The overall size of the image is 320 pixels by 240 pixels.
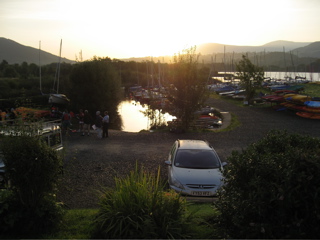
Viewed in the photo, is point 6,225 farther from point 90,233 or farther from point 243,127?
point 243,127

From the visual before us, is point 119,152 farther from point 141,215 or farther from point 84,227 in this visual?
point 141,215

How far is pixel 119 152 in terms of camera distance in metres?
15.8

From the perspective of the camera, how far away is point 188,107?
22.0m

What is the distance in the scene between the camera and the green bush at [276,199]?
4070 mm

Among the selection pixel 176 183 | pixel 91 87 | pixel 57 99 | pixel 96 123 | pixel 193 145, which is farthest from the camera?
pixel 91 87

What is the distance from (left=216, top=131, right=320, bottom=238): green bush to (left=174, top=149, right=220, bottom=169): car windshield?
4.91 meters

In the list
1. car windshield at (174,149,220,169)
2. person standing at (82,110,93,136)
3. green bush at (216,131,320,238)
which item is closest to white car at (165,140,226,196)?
car windshield at (174,149,220,169)

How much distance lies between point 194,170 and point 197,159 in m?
0.71


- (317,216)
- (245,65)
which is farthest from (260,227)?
(245,65)

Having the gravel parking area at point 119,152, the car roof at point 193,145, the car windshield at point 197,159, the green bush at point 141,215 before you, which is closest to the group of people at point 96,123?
the gravel parking area at point 119,152

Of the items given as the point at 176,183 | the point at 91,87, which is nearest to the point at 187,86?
the point at 176,183

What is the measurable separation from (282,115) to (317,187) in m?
28.1

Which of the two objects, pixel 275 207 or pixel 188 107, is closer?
pixel 275 207

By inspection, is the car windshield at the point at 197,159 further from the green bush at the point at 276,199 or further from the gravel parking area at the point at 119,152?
the green bush at the point at 276,199
